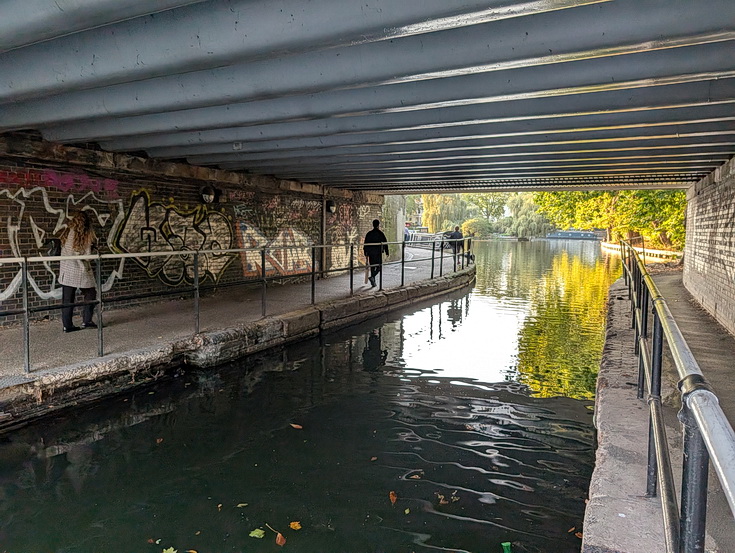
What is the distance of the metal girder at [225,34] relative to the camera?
10.6 feet

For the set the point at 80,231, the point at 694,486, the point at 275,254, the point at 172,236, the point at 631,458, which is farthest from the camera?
the point at 275,254

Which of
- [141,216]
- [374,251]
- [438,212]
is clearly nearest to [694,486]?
[141,216]

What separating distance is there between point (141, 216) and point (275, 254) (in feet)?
13.2

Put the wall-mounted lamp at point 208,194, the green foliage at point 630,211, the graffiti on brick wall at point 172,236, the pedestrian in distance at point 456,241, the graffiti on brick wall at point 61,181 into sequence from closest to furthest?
1. the graffiti on brick wall at point 61,181
2. the graffiti on brick wall at point 172,236
3. the wall-mounted lamp at point 208,194
4. the pedestrian in distance at point 456,241
5. the green foliage at point 630,211

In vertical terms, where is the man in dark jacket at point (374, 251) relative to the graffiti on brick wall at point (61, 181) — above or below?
below

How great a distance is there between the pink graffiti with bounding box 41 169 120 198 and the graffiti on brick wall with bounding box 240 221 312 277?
3149 millimetres

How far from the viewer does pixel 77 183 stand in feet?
26.1

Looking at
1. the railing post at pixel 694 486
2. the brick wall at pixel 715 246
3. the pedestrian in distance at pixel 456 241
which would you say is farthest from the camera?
the pedestrian in distance at pixel 456 241

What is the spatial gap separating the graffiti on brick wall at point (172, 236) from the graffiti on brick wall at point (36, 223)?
777 mm

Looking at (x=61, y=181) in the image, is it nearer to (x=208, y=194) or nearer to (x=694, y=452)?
(x=208, y=194)

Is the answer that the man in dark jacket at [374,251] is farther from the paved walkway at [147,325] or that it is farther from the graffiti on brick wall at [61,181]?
the graffiti on brick wall at [61,181]

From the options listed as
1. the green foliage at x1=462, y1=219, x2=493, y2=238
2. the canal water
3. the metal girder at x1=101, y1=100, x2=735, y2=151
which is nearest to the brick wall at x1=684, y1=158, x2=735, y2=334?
the canal water

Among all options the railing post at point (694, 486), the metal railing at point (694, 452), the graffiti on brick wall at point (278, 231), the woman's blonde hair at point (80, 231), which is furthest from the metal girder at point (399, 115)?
the graffiti on brick wall at point (278, 231)

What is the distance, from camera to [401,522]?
3461mm
